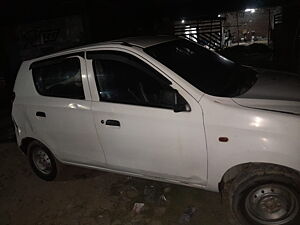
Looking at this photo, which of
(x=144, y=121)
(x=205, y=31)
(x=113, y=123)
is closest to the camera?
(x=144, y=121)

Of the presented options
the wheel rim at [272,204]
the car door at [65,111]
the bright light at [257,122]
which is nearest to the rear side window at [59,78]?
the car door at [65,111]

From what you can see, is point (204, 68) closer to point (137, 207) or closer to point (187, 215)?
point (187, 215)

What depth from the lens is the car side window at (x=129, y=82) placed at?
9.37 ft

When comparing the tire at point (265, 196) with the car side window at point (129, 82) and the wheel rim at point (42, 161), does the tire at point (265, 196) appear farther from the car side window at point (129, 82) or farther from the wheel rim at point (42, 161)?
the wheel rim at point (42, 161)

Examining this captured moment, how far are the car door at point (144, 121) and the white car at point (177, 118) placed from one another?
0.03 ft

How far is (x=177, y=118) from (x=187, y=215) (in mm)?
1160

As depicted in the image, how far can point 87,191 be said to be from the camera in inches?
155

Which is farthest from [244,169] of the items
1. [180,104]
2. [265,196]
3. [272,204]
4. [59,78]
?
[59,78]

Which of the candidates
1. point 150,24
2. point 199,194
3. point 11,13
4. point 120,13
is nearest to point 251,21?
point 150,24

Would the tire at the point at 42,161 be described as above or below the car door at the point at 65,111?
below

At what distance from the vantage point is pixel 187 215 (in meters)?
3.19

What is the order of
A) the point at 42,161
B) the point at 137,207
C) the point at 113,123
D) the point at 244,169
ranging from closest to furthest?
the point at 244,169 < the point at 113,123 < the point at 137,207 < the point at 42,161

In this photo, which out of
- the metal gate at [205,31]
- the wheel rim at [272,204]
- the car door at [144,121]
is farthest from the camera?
the metal gate at [205,31]

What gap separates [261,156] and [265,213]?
649 mm
